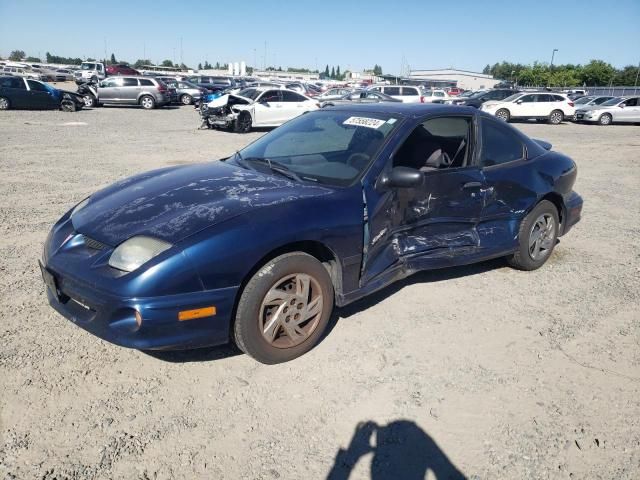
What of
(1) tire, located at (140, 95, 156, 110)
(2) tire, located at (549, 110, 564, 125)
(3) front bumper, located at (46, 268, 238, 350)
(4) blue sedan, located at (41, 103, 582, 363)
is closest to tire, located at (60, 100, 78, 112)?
(1) tire, located at (140, 95, 156, 110)

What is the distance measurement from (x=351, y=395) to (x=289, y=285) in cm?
74

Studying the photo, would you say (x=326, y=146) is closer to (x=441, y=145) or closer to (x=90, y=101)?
(x=441, y=145)

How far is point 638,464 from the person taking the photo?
92.0 inches

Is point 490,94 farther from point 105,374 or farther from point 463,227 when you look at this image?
point 105,374

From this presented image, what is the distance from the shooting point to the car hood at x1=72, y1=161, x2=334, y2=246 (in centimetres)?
273

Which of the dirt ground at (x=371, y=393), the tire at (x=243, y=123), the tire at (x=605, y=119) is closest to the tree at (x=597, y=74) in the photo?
the tire at (x=605, y=119)

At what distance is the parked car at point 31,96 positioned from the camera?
19.5 meters

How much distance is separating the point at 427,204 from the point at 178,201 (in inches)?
73.6

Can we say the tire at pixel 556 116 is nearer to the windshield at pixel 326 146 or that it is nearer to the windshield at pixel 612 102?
the windshield at pixel 612 102

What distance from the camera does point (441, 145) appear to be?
4.17 metres

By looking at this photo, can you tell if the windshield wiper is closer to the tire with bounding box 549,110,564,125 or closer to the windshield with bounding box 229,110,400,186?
the windshield with bounding box 229,110,400,186

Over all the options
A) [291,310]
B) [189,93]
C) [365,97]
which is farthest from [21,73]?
[291,310]

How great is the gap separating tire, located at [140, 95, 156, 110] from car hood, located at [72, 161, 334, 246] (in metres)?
22.9

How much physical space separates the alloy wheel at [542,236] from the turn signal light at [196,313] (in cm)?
320
